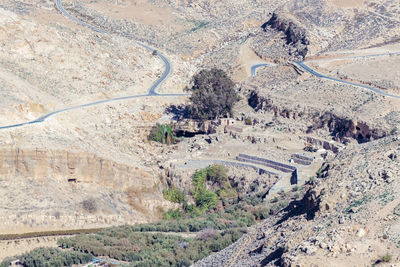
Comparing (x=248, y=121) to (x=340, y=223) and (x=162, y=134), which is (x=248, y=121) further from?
(x=340, y=223)

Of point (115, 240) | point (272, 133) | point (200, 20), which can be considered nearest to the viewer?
point (115, 240)

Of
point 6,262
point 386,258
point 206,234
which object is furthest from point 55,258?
point 386,258

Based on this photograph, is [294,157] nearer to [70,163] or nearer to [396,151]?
[70,163]

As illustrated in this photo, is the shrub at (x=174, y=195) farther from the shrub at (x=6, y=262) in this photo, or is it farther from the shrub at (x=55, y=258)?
the shrub at (x=6, y=262)

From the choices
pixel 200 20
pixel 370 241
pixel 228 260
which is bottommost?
pixel 200 20

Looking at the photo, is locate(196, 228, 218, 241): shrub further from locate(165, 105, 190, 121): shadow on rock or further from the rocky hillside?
locate(165, 105, 190, 121): shadow on rock

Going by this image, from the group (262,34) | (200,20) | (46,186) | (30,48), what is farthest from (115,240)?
(200,20)

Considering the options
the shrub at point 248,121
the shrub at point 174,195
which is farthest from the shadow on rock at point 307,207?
the shrub at point 248,121
